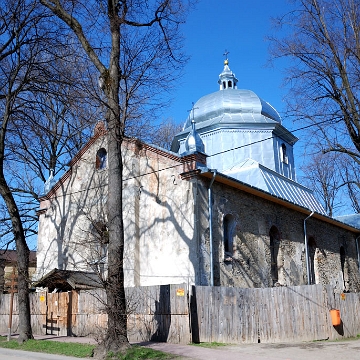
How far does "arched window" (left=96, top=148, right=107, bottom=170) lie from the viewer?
2078 centimetres

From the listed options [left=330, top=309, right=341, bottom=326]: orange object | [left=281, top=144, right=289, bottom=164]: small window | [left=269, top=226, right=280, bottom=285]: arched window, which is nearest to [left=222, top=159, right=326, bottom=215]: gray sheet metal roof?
[left=281, top=144, right=289, bottom=164]: small window

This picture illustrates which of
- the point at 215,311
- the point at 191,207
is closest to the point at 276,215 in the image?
the point at 191,207

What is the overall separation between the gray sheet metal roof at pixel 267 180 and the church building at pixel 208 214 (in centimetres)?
7

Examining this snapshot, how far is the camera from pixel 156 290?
15000 mm

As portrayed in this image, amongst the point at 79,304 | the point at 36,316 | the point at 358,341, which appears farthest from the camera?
the point at 36,316

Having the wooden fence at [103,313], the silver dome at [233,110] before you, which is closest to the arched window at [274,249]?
the silver dome at [233,110]

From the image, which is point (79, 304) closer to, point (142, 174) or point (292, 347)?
point (142, 174)

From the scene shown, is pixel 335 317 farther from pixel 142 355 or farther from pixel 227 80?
pixel 227 80

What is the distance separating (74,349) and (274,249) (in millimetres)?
11116

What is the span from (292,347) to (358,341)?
241 cm

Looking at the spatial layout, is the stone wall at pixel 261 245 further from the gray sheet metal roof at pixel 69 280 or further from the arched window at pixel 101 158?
the arched window at pixel 101 158

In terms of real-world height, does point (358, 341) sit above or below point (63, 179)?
below

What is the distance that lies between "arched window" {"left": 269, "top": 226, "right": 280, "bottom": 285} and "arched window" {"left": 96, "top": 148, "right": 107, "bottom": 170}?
26.2 ft

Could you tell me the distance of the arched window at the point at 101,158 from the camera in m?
20.8
